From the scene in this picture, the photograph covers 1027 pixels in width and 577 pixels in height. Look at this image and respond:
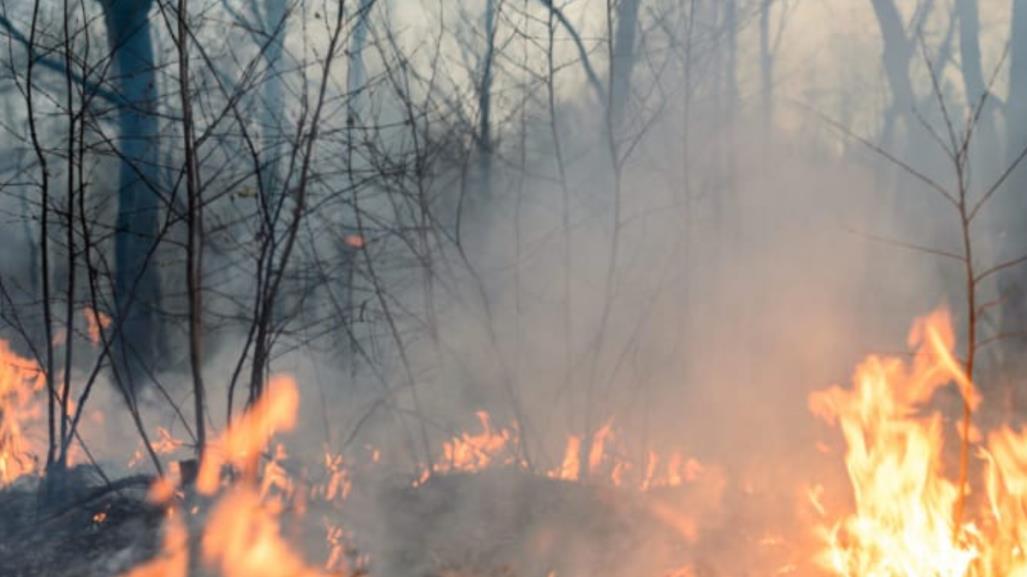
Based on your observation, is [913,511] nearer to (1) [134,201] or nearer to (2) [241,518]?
(2) [241,518]

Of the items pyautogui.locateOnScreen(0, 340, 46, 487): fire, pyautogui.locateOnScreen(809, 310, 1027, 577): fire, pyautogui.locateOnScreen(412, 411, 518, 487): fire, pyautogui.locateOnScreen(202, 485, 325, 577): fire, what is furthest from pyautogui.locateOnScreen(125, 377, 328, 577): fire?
pyautogui.locateOnScreen(809, 310, 1027, 577): fire

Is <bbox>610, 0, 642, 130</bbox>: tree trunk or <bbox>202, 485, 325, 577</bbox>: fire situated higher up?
<bbox>610, 0, 642, 130</bbox>: tree trunk

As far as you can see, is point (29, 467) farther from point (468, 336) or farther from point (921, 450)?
point (921, 450)

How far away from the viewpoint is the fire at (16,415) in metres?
5.72

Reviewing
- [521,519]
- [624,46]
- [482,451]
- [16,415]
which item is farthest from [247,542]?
[624,46]

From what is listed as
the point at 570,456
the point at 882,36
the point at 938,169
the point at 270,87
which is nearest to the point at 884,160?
the point at 938,169

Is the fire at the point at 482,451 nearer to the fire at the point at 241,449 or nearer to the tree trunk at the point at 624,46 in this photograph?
the fire at the point at 241,449

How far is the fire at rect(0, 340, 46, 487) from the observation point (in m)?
5.72

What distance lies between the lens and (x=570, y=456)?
675cm

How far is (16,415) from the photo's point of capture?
23.3 feet

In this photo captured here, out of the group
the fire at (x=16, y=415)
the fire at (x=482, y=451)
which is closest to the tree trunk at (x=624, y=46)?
the fire at (x=482, y=451)

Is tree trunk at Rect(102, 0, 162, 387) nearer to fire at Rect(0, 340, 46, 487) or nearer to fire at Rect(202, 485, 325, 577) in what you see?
fire at Rect(0, 340, 46, 487)

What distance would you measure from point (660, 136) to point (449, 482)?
4.74 meters

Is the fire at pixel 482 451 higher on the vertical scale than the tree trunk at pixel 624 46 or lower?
lower
